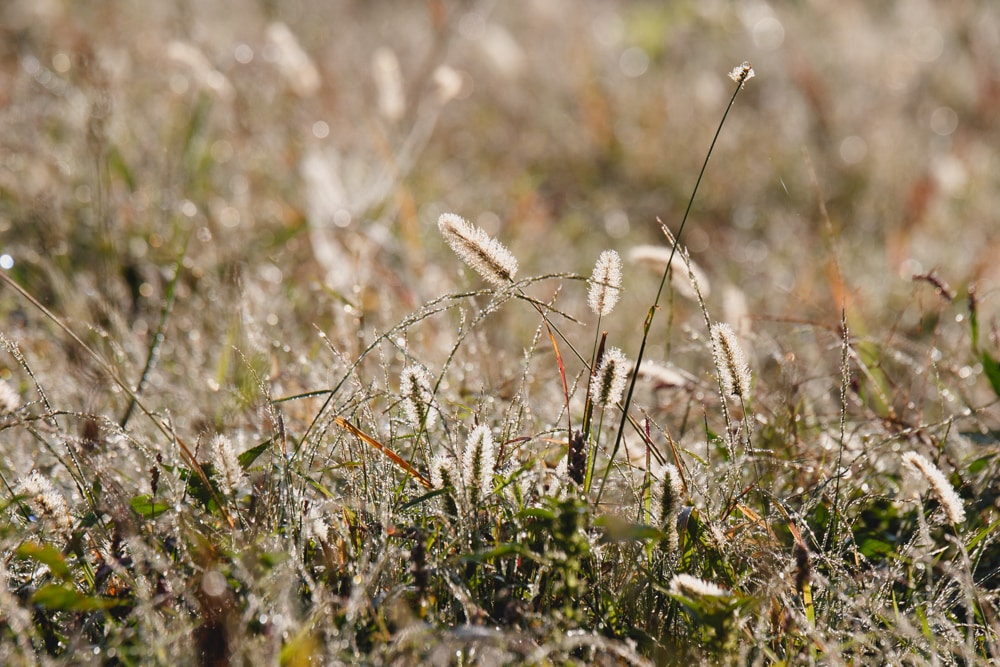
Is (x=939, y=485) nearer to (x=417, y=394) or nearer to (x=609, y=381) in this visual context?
(x=609, y=381)

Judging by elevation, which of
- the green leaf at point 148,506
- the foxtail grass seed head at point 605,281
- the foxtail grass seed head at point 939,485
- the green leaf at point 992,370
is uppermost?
the green leaf at point 992,370

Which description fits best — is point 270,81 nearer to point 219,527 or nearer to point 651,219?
point 651,219

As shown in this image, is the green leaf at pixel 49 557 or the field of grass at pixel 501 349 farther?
the field of grass at pixel 501 349

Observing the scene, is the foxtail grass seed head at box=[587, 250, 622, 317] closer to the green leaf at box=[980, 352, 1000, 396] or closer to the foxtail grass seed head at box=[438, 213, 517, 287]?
the foxtail grass seed head at box=[438, 213, 517, 287]

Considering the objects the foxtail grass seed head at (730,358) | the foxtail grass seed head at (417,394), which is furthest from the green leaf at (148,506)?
the foxtail grass seed head at (730,358)

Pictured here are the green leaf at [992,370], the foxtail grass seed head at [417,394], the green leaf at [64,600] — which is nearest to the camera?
the green leaf at [64,600]

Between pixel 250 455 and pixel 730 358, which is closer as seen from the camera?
pixel 730 358

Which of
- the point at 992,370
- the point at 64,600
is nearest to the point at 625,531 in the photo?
the point at 64,600

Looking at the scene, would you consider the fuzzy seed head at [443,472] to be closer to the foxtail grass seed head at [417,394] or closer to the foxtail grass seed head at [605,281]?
the foxtail grass seed head at [417,394]
